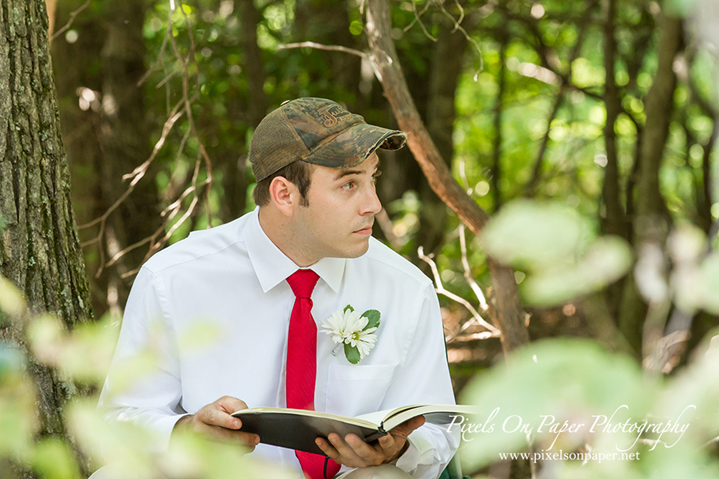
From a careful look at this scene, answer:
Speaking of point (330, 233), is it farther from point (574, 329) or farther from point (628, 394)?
point (574, 329)

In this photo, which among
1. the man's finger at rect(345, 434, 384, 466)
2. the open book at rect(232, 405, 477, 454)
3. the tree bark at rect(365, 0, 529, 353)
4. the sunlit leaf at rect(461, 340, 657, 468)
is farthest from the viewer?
the tree bark at rect(365, 0, 529, 353)

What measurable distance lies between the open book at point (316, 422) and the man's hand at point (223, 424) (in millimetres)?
18

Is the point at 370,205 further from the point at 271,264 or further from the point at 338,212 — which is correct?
the point at 271,264

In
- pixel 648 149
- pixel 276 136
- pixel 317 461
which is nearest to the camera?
pixel 317 461

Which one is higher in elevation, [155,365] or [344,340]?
[155,365]

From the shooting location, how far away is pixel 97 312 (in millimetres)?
4004

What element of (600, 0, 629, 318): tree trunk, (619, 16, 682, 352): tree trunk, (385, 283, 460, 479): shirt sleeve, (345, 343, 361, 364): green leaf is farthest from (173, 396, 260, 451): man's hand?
(600, 0, 629, 318): tree trunk

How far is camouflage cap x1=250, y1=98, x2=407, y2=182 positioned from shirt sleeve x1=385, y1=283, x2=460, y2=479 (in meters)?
0.49

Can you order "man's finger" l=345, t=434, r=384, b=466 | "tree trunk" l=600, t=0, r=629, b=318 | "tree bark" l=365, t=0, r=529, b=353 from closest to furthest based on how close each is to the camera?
"man's finger" l=345, t=434, r=384, b=466 → "tree bark" l=365, t=0, r=529, b=353 → "tree trunk" l=600, t=0, r=629, b=318

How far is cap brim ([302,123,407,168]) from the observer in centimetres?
191

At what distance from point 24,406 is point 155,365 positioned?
7.7 inches

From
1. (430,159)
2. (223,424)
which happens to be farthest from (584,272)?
(430,159)

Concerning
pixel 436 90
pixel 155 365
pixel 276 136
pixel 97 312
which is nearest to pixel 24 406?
pixel 155 365

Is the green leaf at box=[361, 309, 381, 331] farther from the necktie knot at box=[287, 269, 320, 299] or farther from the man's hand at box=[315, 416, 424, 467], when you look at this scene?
the man's hand at box=[315, 416, 424, 467]
